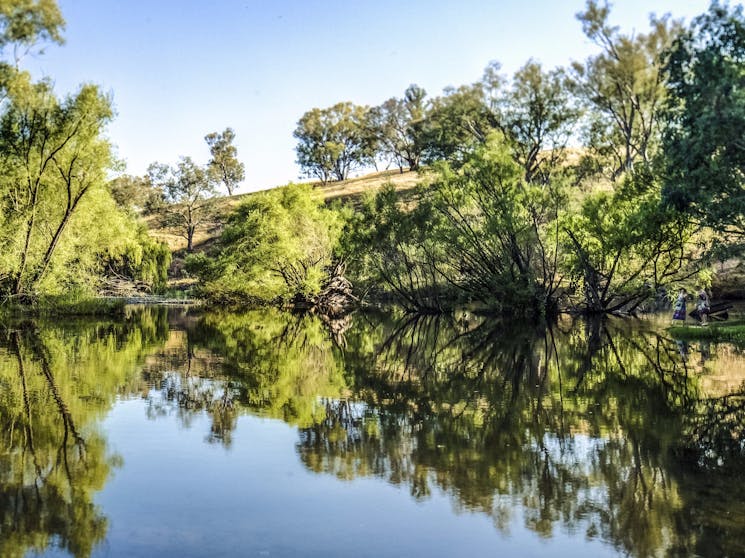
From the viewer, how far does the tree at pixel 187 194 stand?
91000 mm

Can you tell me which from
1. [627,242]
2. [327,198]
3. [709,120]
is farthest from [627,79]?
[327,198]

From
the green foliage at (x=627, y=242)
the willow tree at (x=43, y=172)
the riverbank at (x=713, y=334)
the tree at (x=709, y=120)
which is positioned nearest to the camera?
the tree at (x=709, y=120)

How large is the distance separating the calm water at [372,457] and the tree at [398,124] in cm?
8959

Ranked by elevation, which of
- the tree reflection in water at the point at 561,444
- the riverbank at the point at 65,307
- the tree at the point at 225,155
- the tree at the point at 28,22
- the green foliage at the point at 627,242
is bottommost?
the tree reflection in water at the point at 561,444

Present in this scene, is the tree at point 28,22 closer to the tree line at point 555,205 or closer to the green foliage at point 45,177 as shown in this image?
the green foliage at point 45,177

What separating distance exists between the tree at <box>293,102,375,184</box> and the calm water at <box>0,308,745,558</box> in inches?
3714

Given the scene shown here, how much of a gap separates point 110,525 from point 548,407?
7646 millimetres

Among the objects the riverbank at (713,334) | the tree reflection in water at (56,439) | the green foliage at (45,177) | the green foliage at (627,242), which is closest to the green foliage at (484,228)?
the green foliage at (627,242)

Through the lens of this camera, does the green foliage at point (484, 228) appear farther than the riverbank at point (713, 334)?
Yes

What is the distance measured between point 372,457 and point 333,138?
4147 inches

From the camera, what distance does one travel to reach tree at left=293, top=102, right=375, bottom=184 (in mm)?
110000

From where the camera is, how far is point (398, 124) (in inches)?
4222

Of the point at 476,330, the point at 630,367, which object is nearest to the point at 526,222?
the point at 476,330

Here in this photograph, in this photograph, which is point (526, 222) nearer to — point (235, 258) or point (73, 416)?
point (235, 258)
